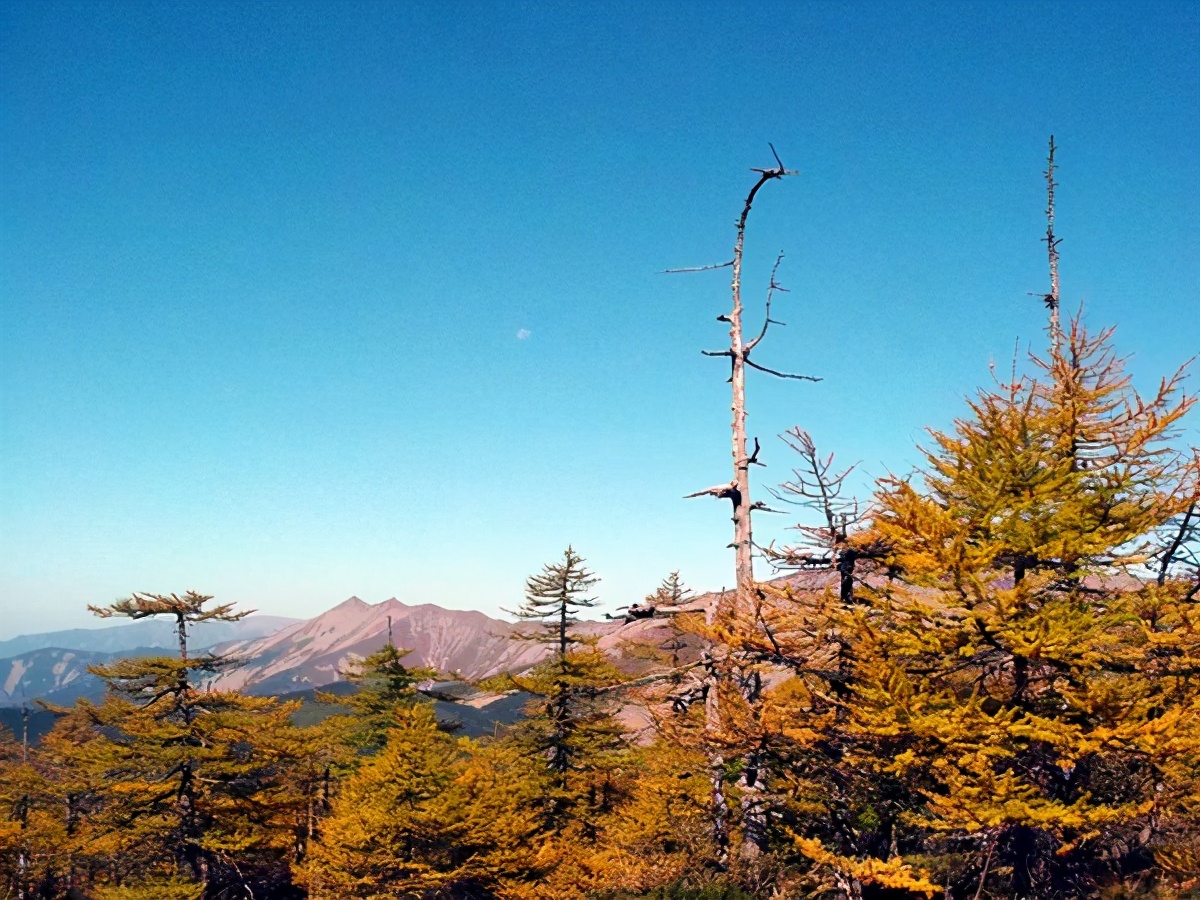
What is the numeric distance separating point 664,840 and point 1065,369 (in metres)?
12.9

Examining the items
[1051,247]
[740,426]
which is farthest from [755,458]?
[1051,247]

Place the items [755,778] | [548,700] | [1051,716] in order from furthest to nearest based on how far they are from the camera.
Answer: [548,700]
[755,778]
[1051,716]

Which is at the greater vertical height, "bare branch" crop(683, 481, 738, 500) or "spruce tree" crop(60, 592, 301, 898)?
"bare branch" crop(683, 481, 738, 500)

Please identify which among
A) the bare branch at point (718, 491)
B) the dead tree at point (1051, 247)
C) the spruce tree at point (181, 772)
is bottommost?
the spruce tree at point (181, 772)

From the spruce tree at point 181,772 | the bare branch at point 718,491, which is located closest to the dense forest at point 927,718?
the bare branch at point 718,491

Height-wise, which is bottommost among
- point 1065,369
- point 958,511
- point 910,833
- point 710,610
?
point 910,833

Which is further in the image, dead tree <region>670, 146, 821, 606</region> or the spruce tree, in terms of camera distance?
the spruce tree

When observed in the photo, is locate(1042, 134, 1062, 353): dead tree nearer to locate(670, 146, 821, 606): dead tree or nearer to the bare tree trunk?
the bare tree trunk

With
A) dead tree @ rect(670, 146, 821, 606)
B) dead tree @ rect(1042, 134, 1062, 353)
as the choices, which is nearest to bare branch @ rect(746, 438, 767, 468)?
dead tree @ rect(670, 146, 821, 606)

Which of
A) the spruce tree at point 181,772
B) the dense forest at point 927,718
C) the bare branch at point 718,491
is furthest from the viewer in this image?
the spruce tree at point 181,772

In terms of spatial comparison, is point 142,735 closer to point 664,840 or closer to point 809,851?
point 664,840

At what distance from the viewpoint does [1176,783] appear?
452 inches

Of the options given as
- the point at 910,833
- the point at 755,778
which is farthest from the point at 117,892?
the point at 910,833

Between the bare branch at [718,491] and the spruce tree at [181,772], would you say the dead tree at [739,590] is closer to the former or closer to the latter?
the bare branch at [718,491]
